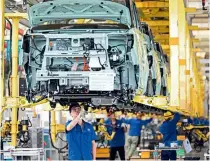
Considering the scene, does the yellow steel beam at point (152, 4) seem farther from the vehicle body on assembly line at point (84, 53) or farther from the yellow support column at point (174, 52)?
the vehicle body on assembly line at point (84, 53)

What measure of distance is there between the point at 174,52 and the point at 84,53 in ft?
7.77

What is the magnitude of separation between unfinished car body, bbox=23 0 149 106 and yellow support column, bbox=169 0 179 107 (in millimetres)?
1207

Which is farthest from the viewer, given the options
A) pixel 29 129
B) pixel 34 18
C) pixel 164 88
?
pixel 29 129

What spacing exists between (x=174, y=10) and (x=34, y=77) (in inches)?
106

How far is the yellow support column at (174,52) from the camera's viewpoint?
1054 cm

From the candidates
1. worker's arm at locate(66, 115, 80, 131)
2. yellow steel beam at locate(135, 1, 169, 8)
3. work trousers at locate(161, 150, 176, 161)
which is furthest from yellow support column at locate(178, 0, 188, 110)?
worker's arm at locate(66, 115, 80, 131)

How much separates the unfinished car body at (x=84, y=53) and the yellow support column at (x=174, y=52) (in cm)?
121

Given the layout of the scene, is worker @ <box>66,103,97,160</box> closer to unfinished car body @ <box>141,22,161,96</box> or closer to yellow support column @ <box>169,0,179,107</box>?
unfinished car body @ <box>141,22,161,96</box>

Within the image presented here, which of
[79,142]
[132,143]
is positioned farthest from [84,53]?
[132,143]

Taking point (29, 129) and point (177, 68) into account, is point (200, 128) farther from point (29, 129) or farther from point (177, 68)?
point (177, 68)

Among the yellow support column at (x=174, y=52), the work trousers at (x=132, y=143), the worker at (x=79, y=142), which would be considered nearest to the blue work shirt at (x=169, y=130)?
the yellow support column at (x=174, y=52)

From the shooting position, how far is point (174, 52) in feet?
35.3

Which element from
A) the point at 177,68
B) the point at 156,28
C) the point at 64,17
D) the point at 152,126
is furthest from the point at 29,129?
the point at 152,126

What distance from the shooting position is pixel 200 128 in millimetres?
26859
